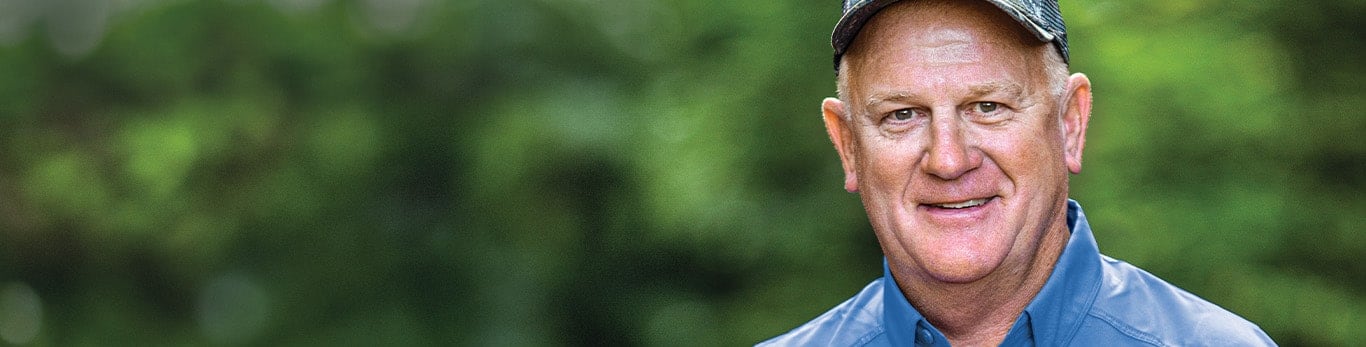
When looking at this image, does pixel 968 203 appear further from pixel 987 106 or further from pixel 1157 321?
pixel 1157 321

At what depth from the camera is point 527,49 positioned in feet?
23.0

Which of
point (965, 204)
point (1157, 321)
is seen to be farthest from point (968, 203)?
point (1157, 321)

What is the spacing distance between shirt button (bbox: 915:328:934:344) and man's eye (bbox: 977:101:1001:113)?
14.3 inches

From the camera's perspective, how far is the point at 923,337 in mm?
2387

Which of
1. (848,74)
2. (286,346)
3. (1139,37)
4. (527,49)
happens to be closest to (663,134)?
(527,49)

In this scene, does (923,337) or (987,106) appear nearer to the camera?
(987,106)

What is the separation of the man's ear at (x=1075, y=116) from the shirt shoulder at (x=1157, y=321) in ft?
0.64

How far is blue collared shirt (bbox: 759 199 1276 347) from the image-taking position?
7.60 feet

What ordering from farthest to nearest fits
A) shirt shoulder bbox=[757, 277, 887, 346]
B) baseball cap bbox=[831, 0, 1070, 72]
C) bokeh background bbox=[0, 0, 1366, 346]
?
bokeh background bbox=[0, 0, 1366, 346] < shirt shoulder bbox=[757, 277, 887, 346] < baseball cap bbox=[831, 0, 1070, 72]

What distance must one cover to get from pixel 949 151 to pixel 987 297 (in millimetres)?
301

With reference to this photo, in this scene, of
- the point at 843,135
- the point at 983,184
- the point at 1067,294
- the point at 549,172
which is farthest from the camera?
the point at 549,172

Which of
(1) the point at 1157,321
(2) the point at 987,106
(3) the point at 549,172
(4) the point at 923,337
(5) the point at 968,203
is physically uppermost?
(3) the point at 549,172

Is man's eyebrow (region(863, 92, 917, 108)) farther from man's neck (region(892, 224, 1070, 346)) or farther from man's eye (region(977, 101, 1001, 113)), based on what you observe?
man's neck (region(892, 224, 1070, 346))

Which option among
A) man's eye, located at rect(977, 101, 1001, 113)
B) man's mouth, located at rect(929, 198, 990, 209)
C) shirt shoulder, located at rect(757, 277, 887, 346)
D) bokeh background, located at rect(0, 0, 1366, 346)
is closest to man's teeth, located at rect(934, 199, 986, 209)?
man's mouth, located at rect(929, 198, 990, 209)
